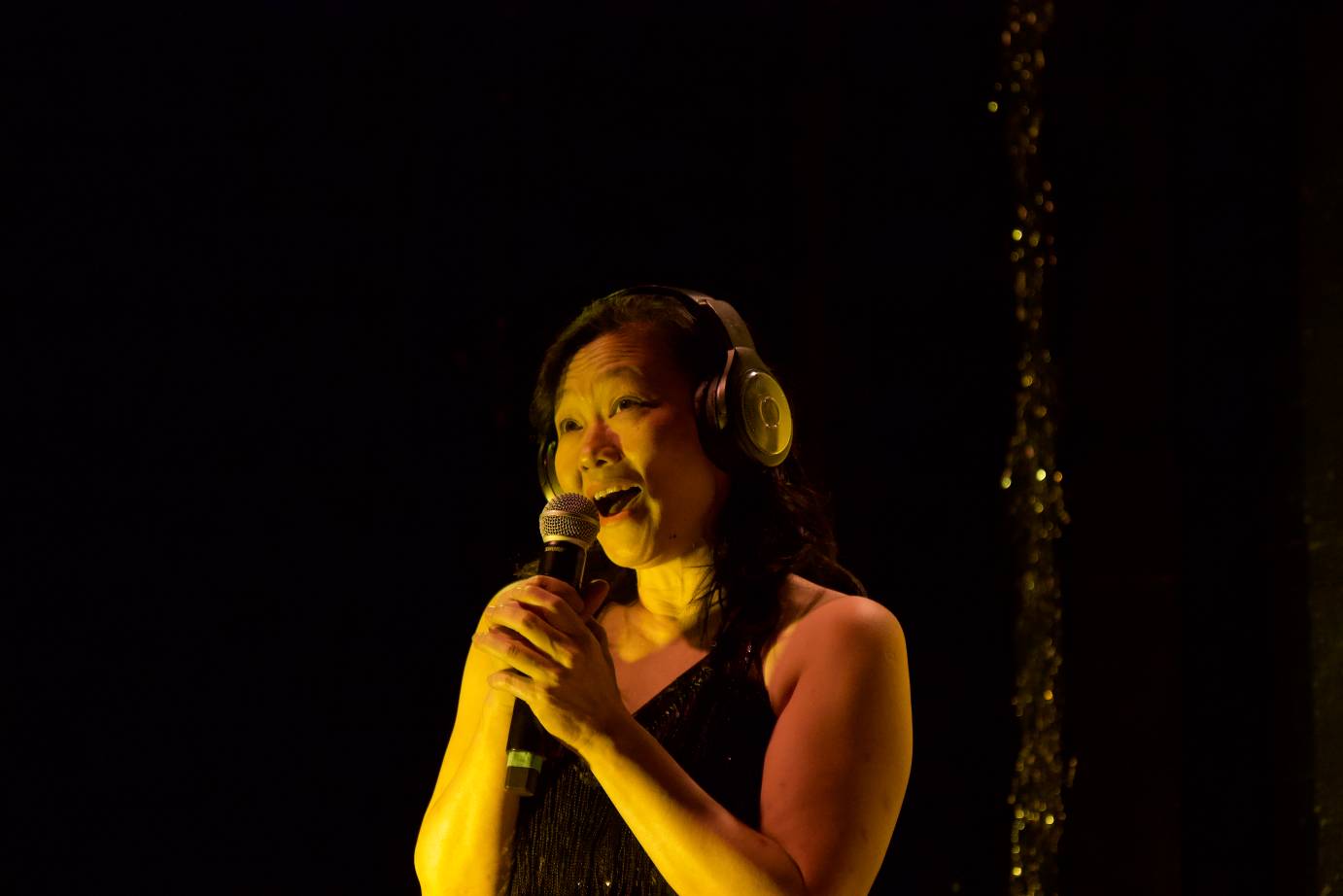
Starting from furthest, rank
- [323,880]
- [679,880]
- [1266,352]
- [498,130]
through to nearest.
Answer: [498,130]
[323,880]
[1266,352]
[679,880]

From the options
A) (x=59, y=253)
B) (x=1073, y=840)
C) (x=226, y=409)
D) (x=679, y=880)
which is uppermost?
(x=59, y=253)

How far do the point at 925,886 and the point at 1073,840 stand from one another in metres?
0.25

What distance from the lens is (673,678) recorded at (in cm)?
148

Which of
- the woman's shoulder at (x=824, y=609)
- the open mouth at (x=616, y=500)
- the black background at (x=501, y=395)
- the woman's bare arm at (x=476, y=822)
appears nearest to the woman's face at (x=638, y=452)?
the open mouth at (x=616, y=500)

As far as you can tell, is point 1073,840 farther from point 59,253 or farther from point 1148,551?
point 59,253

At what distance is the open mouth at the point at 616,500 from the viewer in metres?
1.47

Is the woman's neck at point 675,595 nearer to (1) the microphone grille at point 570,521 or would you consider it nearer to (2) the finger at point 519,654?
(1) the microphone grille at point 570,521

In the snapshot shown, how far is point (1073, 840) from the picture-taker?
195 cm

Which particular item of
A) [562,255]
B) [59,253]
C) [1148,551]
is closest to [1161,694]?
[1148,551]

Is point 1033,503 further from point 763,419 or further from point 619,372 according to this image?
point 619,372

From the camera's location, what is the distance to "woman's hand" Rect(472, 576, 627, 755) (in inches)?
46.8

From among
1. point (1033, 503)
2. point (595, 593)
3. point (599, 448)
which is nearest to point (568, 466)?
point (599, 448)

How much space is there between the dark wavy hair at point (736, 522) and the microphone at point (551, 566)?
26 cm

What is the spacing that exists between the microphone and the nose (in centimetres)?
14
